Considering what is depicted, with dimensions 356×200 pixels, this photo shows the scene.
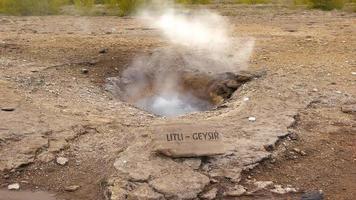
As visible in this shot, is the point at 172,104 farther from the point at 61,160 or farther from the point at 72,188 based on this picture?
the point at 72,188

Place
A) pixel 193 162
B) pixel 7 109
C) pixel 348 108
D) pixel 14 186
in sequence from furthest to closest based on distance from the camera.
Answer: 1. pixel 348 108
2. pixel 7 109
3. pixel 193 162
4. pixel 14 186

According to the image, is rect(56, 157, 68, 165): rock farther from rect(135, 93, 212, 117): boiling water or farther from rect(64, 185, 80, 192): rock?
rect(135, 93, 212, 117): boiling water

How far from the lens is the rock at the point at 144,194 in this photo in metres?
4.41

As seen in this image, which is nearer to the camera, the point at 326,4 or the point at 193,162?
the point at 193,162

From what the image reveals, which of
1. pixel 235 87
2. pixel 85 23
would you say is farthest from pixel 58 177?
pixel 85 23

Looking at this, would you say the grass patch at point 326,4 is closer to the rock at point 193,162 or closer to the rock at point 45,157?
the rock at point 193,162

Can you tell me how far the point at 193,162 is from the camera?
491 cm

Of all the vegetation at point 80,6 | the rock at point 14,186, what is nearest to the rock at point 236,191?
the rock at point 14,186

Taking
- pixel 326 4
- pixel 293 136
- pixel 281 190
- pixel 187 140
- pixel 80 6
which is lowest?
pixel 80 6

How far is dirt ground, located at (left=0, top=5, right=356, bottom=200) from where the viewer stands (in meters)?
4.91

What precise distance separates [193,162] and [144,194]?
0.68 meters

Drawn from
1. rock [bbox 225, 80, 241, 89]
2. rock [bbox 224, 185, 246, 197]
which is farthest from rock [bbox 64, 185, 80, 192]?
rock [bbox 225, 80, 241, 89]

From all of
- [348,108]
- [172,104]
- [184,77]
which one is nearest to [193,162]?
[348,108]

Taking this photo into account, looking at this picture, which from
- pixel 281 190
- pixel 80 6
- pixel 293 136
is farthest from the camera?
pixel 80 6
